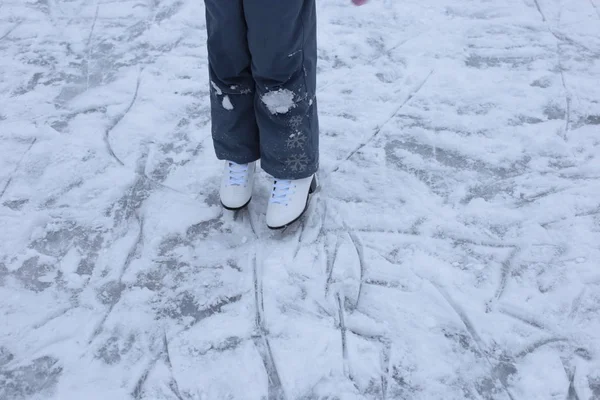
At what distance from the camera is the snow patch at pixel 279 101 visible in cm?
136

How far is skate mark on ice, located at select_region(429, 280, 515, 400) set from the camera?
1242 millimetres

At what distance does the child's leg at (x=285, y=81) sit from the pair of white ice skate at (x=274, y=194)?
0.05 m

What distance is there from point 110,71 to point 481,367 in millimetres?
1825

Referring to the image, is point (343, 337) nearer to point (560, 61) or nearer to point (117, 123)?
point (117, 123)

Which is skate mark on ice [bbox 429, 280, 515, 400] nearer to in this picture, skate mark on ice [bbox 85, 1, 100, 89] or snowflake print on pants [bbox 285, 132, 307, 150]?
snowflake print on pants [bbox 285, 132, 307, 150]

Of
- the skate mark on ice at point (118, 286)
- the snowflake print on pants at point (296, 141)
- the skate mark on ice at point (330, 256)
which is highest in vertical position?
the snowflake print on pants at point (296, 141)

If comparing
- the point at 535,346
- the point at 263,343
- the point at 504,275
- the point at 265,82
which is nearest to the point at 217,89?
the point at 265,82

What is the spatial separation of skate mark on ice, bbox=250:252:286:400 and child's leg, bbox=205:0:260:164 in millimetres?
332

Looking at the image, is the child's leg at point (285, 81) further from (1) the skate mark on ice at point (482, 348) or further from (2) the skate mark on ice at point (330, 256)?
(1) the skate mark on ice at point (482, 348)

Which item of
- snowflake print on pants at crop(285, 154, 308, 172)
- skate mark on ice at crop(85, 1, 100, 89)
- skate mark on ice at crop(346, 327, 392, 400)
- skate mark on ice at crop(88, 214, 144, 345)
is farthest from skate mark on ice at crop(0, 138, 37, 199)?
skate mark on ice at crop(346, 327, 392, 400)

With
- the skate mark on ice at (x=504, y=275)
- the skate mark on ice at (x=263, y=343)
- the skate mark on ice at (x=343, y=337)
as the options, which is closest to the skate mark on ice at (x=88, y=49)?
the skate mark on ice at (x=263, y=343)

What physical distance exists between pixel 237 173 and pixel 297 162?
0.21m

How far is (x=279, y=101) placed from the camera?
138 centimetres

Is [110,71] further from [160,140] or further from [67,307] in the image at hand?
[67,307]
